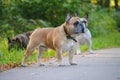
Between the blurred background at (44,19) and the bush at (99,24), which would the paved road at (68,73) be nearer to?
the blurred background at (44,19)

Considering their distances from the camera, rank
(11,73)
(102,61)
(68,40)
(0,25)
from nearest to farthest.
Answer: (11,73)
(68,40)
(102,61)
(0,25)

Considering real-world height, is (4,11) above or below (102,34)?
above

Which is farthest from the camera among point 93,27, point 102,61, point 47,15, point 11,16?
point 93,27

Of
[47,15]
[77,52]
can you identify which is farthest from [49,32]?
[47,15]

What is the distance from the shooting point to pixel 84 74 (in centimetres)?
1250

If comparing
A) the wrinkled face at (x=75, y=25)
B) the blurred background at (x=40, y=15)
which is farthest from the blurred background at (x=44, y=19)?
the wrinkled face at (x=75, y=25)

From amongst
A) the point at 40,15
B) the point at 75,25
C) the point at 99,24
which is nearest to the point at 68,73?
the point at 75,25

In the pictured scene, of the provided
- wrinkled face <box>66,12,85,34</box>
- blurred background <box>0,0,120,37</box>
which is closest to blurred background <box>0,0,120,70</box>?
blurred background <box>0,0,120,37</box>

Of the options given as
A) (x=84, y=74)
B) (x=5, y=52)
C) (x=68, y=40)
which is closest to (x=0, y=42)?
(x=5, y=52)

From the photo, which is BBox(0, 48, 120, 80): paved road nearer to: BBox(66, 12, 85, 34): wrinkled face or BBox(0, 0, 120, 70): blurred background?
BBox(66, 12, 85, 34): wrinkled face

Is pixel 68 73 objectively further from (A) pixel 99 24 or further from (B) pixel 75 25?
(A) pixel 99 24

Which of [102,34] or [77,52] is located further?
[102,34]

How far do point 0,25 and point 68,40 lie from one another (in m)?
10.6

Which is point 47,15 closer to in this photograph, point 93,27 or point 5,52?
point 93,27
